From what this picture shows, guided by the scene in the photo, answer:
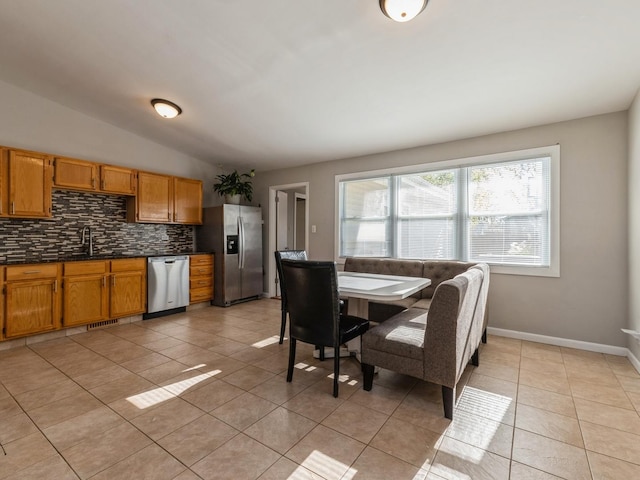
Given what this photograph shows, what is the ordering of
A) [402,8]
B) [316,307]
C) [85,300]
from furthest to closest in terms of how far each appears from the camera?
1. [85,300]
2. [316,307]
3. [402,8]

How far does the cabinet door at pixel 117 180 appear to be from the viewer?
4059 mm

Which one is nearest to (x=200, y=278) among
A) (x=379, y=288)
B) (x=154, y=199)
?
(x=154, y=199)

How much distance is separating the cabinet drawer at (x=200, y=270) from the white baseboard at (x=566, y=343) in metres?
4.19

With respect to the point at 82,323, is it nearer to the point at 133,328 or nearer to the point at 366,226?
the point at 133,328

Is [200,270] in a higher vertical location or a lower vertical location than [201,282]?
higher

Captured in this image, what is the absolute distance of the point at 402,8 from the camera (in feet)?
6.29

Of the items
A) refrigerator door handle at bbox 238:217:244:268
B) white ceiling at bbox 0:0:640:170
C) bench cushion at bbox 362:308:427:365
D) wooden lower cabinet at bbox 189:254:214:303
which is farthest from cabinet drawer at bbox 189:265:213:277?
bench cushion at bbox 362:308:427:365

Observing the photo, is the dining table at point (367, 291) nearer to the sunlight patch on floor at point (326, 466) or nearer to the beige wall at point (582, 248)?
the sunlight patch on floor at point (326, 466)

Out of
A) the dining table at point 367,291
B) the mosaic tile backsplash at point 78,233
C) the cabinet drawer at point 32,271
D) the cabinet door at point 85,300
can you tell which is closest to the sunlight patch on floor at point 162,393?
the dining table at point 367,291

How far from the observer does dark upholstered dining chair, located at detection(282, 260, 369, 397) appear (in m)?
2.20

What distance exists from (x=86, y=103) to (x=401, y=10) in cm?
402

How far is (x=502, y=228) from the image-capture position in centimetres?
359

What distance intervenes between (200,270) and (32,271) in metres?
2.04

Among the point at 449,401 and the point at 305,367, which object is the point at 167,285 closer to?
the point at 305,367
